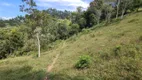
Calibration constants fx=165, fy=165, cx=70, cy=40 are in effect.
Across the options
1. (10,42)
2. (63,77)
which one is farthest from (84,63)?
(10,42)

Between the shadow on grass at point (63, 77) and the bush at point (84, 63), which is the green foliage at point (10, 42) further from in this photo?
the bush at point (84, 63)

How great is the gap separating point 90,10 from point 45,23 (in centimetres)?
3893

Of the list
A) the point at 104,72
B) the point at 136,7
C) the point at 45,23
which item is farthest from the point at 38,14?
the point at 136,7

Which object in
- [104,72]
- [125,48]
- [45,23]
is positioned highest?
[45,23]

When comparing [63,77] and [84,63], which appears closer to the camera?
[63,77]

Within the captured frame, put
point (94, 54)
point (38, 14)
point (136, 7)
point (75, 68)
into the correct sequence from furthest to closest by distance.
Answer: point (136, 7), point (38, 14), point (94, 54), point (75, 68)

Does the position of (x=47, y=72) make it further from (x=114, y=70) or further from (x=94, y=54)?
(x=114, y=70)

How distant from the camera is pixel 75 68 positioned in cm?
1505

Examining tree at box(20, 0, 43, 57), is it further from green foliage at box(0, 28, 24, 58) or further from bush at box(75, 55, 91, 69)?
green foliage at box(0, 28, 24, 58)

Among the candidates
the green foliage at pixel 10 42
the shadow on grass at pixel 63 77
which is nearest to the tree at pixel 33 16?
the shadow on grass at pixel 63 77

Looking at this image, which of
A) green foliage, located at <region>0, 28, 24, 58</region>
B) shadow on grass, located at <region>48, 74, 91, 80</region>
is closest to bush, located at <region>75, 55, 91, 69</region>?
shadow on grass, located at <region>48, 74, 91, 80</region>

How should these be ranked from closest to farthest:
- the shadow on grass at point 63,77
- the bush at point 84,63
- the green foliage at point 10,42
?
the shadow on grass at point 63,77 < the bush at point 84,63 < the green foliage at point 10,42

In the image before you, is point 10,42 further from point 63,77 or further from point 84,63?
point 63,77

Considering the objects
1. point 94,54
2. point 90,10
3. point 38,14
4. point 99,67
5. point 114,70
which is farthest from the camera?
point 90,10
